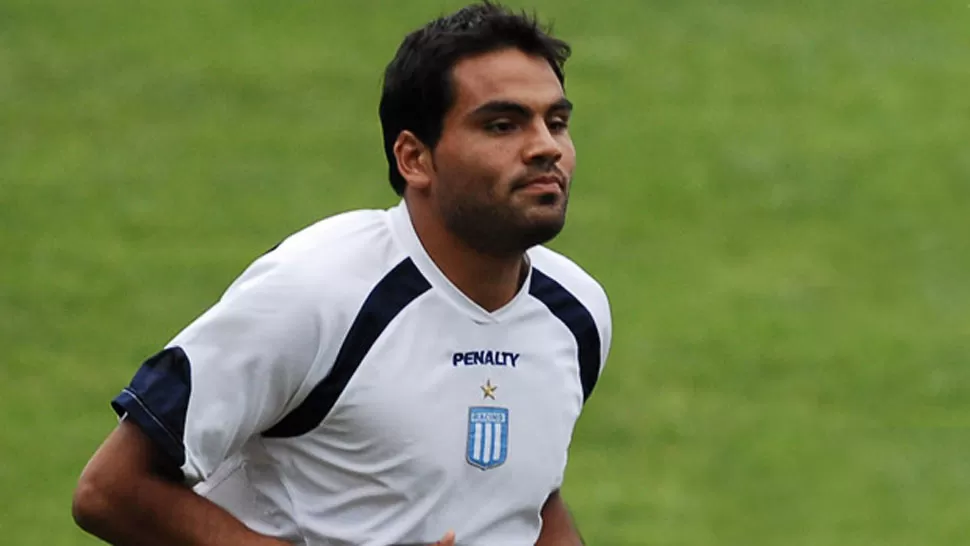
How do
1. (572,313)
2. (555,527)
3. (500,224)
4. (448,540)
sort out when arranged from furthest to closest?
(555,527)
(572,313)
(500,224)
(448,540)

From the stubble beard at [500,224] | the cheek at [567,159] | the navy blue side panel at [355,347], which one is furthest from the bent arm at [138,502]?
the cheek at [567,159]

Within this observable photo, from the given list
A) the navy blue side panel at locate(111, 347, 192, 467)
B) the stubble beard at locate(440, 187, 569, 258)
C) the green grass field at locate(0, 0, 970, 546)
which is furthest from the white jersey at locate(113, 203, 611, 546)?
the green grass field at locate(0, 0, 970, 546)

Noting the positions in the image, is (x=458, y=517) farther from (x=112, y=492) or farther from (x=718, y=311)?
(x=718, y=311)

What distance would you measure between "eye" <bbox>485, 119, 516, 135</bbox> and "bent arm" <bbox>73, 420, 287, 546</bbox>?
3.16ft

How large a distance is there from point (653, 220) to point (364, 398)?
1038 centimetres

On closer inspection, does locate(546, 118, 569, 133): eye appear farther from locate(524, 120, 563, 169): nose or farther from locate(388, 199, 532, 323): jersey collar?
locate(388, 199, 532, 323): jersey collar

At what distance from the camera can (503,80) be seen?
15.6 ft

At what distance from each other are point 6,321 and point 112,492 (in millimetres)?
9311

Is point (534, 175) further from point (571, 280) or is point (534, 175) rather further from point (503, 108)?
point (571, 280)

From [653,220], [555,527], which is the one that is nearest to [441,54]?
[555,527]

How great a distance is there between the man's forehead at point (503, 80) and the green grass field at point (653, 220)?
6.59 meters

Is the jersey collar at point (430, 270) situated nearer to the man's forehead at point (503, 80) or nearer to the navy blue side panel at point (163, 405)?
the man's forehead at point (503, 80)

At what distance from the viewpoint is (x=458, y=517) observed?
4738mm

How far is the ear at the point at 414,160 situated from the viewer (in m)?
4.83
